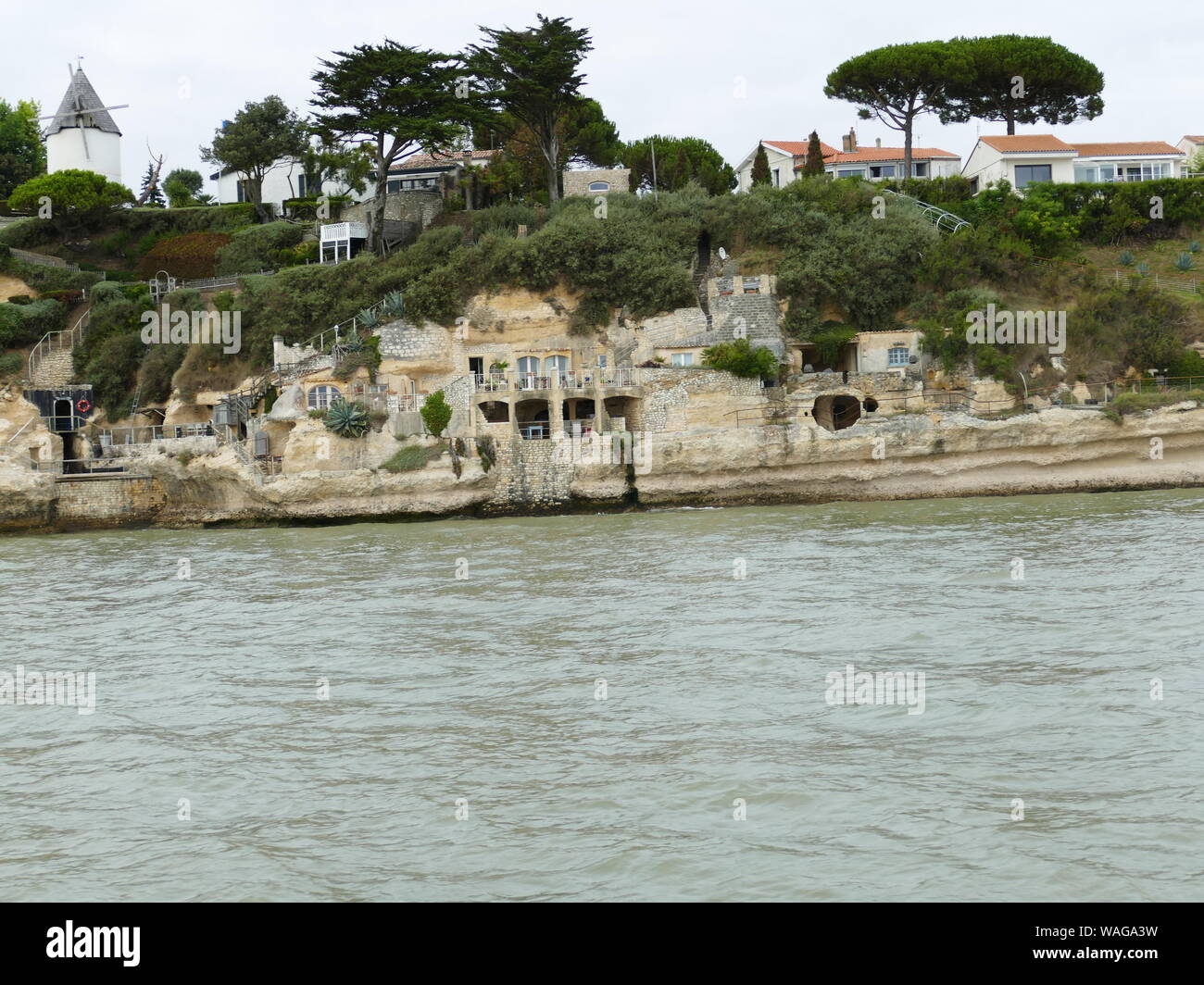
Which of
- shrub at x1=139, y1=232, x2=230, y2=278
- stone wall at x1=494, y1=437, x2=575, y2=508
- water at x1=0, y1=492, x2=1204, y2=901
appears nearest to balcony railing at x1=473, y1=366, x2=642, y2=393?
stone wall at x1=494, y1=437, x2=575, y2=508

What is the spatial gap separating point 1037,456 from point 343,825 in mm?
29581

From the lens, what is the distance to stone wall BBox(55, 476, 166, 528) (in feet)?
128

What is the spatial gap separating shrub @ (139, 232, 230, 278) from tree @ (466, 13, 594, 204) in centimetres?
1436

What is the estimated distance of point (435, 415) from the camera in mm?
37375

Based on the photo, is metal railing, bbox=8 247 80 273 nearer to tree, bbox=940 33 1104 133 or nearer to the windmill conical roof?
the windmill conical roof

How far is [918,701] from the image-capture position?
44.4 ft

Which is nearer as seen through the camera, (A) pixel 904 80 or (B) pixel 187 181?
(A) pixel 904 80

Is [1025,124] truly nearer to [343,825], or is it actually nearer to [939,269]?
[939,269]

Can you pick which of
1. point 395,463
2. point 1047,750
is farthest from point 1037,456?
point 1047,750

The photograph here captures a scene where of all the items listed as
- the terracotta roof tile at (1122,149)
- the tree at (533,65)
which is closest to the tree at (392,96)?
the tree at (533,65)

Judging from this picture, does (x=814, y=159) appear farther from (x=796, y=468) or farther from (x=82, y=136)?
(x=82, y=136)

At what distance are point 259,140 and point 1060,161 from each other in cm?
3663

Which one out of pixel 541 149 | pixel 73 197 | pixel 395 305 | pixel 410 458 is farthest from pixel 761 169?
pixel 73 197

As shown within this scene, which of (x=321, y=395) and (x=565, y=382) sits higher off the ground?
(x=565, y=382)
